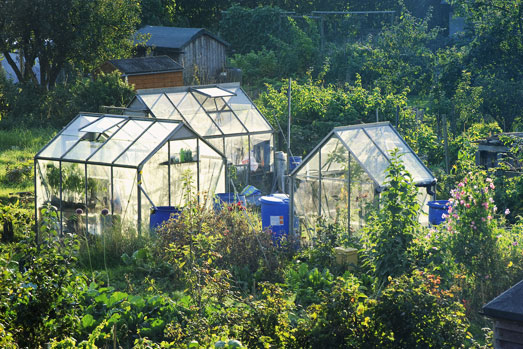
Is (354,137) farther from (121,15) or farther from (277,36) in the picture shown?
(277,36)

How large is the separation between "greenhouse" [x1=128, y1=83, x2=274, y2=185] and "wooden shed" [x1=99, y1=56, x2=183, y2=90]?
8369 mm

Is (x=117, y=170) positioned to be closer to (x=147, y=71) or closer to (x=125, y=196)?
(x=125, y=196)

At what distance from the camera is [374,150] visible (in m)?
11.1

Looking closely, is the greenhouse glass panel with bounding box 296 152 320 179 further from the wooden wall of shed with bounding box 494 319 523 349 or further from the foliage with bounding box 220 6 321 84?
the foliage with bounding box 220 6 321 84

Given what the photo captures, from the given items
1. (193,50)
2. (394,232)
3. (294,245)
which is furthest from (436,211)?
(193,50)

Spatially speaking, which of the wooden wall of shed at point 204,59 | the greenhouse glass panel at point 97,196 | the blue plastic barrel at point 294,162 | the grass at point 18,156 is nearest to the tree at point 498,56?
the blue plastic barrel at point 294,162

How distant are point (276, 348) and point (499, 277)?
401cm

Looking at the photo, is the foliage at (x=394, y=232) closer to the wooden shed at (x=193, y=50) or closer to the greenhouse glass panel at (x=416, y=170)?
the greenhouse glass panel at (x=416, y=170)

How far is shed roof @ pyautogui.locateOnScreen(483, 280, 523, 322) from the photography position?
159 inches

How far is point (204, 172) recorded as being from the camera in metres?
13.4

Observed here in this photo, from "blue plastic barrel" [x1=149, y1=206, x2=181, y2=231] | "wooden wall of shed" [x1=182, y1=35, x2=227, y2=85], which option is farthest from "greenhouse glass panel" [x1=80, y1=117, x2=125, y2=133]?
"wooden wall of shed" [x1=182, y1=35, x2=227, y2=85]

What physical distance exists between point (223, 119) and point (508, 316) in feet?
43.0

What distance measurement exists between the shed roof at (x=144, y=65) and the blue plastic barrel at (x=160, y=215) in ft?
47.8

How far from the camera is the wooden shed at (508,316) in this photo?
13.4 ft
